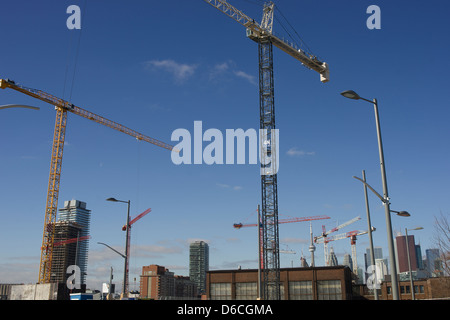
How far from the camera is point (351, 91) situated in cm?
1873

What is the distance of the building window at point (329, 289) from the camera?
80.9 m

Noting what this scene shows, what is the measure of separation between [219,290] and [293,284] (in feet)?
50.9

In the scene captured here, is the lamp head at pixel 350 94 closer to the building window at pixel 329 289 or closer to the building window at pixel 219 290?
the building window at pixel 329 289

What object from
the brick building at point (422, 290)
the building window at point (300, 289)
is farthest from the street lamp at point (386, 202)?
the brick building at point (422, 290)

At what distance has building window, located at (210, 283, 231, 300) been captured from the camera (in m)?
87.8

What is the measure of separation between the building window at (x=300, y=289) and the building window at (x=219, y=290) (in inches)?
507

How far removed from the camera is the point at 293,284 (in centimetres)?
8556

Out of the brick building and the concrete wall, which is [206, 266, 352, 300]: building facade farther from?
the concrete wall

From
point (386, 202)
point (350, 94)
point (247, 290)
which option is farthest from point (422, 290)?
point (350, 94)

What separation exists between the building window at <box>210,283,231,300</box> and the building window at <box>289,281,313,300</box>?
1287cm

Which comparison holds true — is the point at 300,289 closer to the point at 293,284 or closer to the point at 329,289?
the point at 293,284

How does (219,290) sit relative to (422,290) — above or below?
above
